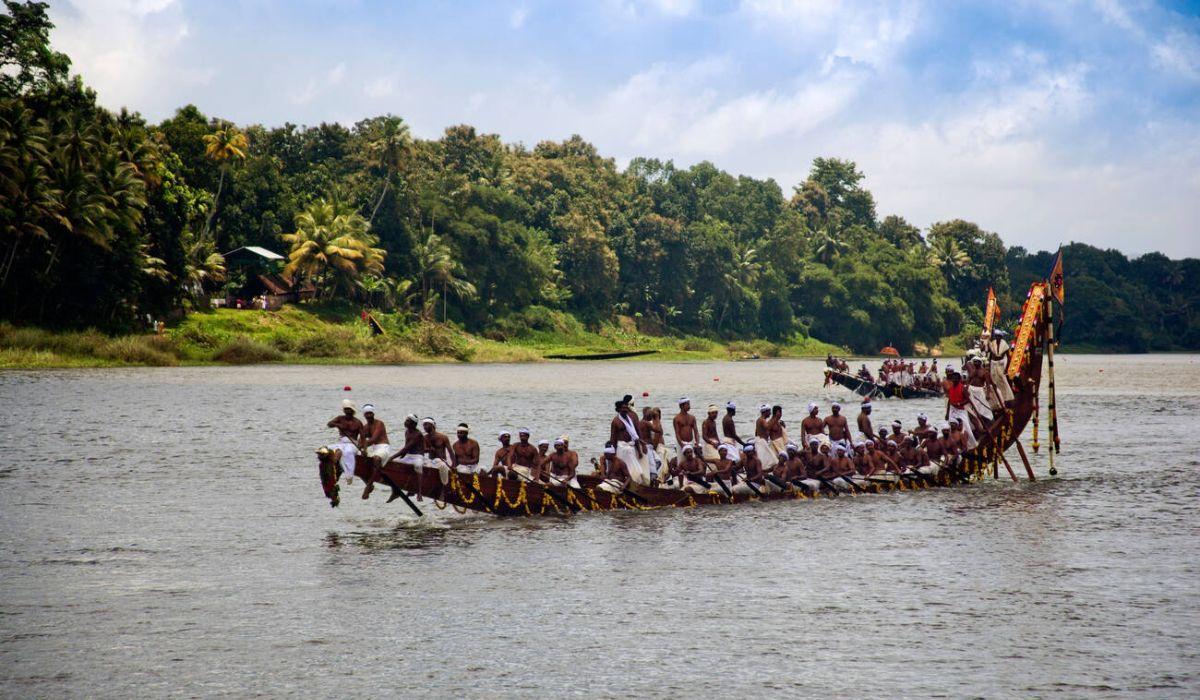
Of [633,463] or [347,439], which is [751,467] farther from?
[347,439]

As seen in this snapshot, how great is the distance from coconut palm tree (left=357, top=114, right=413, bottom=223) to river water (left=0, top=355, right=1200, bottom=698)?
60.3m

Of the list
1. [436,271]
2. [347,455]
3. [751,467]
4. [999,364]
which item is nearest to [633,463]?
[751,467]

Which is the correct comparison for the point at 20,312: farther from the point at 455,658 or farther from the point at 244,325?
the point at 455,658

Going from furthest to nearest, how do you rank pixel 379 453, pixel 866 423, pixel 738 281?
pixel 738 281, pixel 866 423, pixel 379 453

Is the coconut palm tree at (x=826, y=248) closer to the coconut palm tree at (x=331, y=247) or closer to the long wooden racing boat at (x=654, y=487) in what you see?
the coconut palm tree at (x=331, y=247)

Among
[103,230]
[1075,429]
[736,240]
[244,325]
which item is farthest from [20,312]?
[736,240]

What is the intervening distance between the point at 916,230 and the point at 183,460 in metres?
136

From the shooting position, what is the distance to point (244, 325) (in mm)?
79188

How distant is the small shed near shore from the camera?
82250 millimetres

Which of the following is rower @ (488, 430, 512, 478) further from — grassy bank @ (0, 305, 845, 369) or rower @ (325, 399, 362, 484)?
grassy bank @ (0, 305, 845, 369)

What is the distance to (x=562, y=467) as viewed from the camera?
23.9 metres

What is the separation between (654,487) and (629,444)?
45.9 inches

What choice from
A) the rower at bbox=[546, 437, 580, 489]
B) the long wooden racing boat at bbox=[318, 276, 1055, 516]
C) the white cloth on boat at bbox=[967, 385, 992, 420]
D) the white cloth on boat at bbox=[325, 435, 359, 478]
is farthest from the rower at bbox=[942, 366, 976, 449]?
the white cloth on boat at bbox=[325, 435, 359, 478]

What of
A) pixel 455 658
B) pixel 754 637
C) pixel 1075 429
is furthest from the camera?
pixel 1075 429
